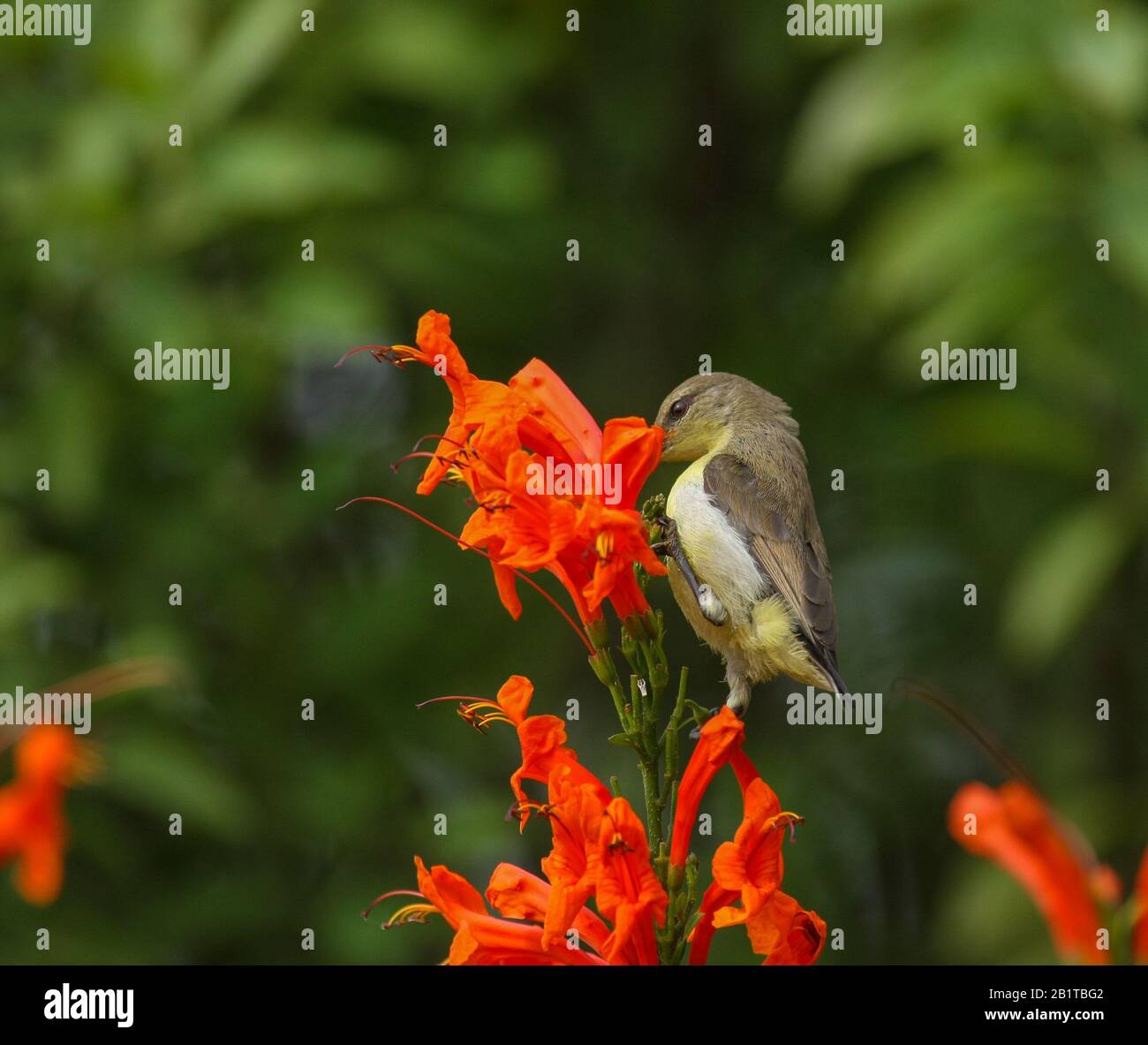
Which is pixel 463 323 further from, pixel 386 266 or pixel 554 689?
pixel 554 689

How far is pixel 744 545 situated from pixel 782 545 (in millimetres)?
98

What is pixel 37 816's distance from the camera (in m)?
2.17

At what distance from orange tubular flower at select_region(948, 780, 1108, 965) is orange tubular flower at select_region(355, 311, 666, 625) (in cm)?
59

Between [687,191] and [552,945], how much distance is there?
14.8 feet

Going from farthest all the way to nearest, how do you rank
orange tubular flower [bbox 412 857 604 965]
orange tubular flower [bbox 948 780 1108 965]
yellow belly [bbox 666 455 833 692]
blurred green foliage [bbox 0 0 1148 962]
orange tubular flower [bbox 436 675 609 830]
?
blurred green foliage [bbox 0 0 1148 962], yellow belly [bbox 666 455 833 692], orange tubular flower [bbox 412 857 604 965], orange tubular flower [bbox 436 675 609 830], orange tubular flower [bbox 948 780 1108 965]

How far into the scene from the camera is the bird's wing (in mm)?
2795

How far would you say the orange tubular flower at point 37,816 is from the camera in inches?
84.1

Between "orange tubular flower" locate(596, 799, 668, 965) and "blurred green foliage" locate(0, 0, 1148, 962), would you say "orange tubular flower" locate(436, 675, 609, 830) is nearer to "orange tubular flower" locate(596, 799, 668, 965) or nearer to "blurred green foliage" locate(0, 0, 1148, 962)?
"orange tubular flower" locate(596, 799, 668, 965)

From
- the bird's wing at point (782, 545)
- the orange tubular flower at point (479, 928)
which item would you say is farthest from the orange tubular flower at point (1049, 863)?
the bird's wing at point (782, 545)

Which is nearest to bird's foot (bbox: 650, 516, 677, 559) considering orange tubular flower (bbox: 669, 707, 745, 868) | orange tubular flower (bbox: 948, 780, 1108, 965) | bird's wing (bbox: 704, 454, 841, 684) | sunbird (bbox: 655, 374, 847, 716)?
sunbird (bbox: 655, 374, 847, 716)

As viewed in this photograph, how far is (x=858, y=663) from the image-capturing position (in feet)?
18.7

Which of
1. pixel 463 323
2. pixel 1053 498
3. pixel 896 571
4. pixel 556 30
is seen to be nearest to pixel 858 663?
pixel 896 571

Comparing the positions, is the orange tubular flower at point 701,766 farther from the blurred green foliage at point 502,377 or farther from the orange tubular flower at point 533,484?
the blurred green foliage at point 502,377

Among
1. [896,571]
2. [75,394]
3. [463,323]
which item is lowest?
[896,571]
